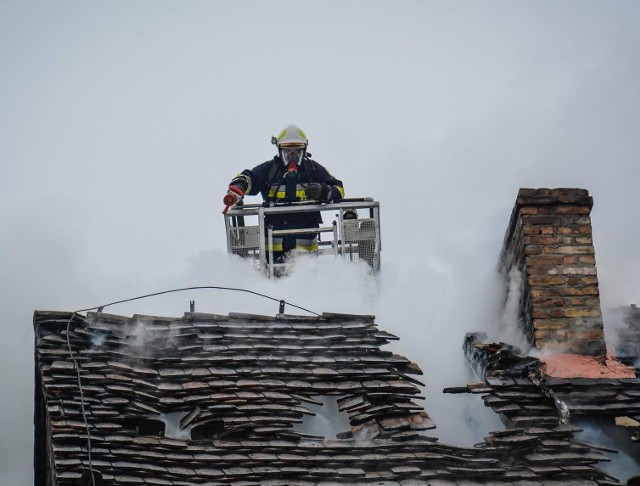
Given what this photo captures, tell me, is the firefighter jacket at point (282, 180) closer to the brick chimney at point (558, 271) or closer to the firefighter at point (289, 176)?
the firefighter at point (289, 176)

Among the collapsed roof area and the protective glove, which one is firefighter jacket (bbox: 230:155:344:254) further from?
the collapsed roof area

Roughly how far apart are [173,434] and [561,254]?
4122 mm

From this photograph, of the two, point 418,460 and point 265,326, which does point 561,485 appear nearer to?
point 418,460

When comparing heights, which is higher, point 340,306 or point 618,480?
point 340,306

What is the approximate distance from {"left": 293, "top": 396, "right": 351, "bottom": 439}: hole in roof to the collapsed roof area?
0.12 feet

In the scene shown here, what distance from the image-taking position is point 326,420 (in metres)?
9.95

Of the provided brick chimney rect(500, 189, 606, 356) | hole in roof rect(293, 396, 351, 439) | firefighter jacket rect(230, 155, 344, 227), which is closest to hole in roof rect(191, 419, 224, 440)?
hole in roof rect(293, 396, 351, 439)

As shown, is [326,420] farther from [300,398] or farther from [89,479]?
[89,479]

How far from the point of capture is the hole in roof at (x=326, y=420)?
9852 mm

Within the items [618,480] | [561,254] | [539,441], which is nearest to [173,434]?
[539,441]

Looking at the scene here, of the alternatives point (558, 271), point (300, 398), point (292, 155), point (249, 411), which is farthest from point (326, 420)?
point (292, 155)

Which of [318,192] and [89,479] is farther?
[318,192]

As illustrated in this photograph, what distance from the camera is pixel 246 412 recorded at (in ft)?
31.1

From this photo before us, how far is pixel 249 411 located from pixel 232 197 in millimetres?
5679
